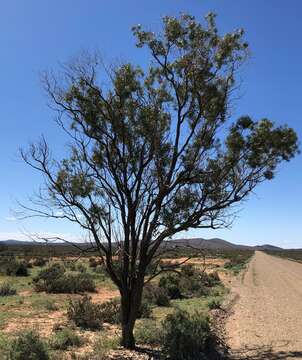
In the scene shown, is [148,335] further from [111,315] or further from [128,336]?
[111,315]

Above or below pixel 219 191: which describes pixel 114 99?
above

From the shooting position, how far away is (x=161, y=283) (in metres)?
27.5

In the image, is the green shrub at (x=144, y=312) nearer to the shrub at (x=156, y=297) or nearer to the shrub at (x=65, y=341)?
the shrub at (x=156, y=297)

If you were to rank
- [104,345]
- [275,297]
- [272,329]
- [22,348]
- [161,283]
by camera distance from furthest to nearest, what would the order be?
[161,283]
[275,297]
[272,329]
[104,345]
[22,348]

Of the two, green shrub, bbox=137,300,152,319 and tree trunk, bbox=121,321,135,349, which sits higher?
green shrub, bbox=137,300,152,319

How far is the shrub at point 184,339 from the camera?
11.8 m

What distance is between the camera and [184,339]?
39.5 feet

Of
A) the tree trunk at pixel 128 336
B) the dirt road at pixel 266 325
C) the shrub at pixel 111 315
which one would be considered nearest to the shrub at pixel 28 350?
the tree trunk at pixel 128 336

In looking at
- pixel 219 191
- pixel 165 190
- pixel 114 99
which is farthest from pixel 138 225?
pixel 114 99

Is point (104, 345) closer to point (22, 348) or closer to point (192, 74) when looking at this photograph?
point (22, 348)

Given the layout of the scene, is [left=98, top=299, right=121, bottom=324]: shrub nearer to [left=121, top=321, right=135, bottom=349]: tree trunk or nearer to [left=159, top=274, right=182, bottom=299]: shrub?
[left=121, top=321, right=135, bottom=349]: tree trunk

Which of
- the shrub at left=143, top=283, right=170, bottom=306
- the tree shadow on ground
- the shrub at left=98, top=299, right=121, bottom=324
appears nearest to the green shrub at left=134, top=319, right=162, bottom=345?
the shrub at left=98, top=299, right=121, bottom=324

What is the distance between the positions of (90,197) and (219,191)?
3214 mm

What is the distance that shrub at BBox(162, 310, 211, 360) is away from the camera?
11.8 meters
